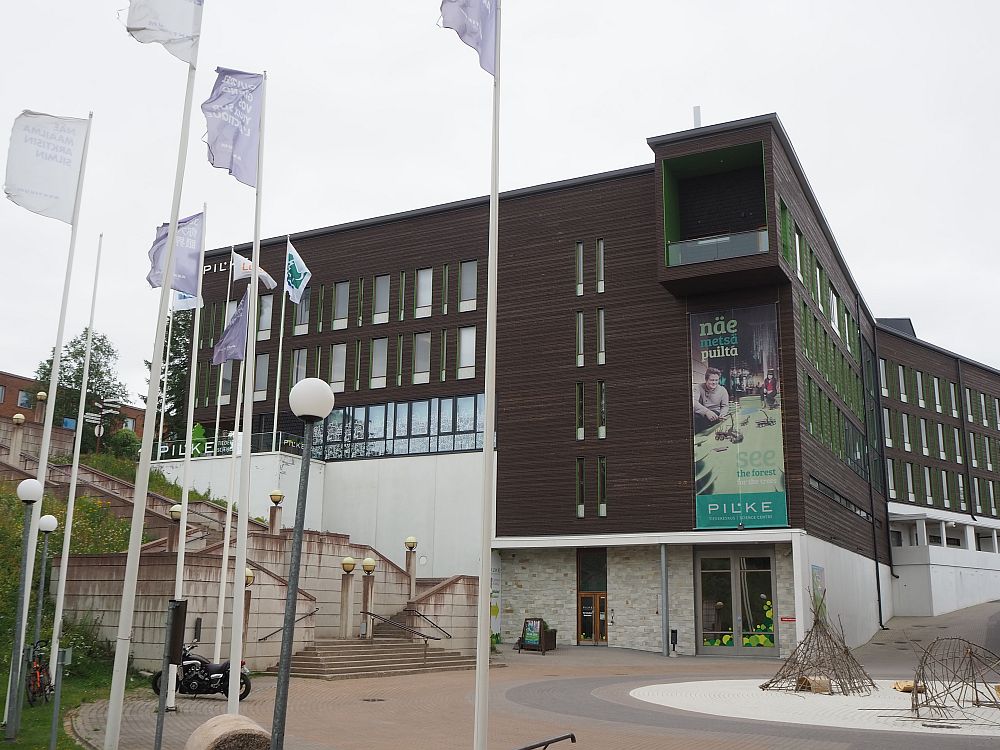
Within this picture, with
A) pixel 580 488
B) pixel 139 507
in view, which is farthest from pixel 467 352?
pixel 139 507

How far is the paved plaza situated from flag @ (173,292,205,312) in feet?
24.0

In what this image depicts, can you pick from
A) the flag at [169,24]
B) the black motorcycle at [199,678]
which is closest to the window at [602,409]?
the black motorcycle at [199,678]

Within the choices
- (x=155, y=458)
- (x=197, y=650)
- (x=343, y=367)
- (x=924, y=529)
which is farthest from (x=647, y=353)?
(x=924, y=529)

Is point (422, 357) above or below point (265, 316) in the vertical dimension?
below

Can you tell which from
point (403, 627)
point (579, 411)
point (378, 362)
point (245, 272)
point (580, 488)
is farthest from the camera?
point (378, 362)

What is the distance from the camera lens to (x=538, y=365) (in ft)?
129

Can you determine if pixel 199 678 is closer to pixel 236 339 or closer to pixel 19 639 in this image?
pixel 19 639

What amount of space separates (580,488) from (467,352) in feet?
27.1

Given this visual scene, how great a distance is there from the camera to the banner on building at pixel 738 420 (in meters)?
34.3

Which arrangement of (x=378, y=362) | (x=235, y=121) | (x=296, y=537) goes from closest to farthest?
(x=296, y=537), (x=235, y=121), (x=378, y=362)

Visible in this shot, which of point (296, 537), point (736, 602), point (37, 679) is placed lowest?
point (37, 679)

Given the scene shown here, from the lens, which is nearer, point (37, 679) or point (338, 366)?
point (37, 679)

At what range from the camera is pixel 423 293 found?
43.6 metres

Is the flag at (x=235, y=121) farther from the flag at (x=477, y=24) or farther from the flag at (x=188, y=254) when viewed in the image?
the flag at (x=477, y=24)
